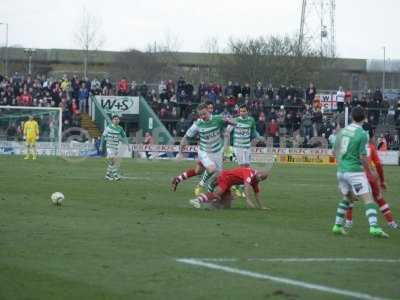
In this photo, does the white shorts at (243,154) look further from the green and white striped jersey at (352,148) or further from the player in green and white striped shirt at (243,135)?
the green and white striped jersey at (352,148)

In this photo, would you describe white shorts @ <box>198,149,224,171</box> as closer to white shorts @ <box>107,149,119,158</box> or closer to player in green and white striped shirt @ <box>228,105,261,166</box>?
player in green and white striped shirt @ <box>228,105,261,166</box>

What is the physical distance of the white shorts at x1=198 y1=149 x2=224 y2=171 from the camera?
2142cm

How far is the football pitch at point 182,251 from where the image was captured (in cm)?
972

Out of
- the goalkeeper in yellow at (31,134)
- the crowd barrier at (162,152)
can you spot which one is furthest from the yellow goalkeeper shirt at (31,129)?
the crowd barrier at (162,152)

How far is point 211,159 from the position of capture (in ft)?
70.9

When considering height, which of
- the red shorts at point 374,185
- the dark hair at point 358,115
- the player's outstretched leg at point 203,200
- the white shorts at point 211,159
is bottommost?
the player's outstretched leg at point 203,200

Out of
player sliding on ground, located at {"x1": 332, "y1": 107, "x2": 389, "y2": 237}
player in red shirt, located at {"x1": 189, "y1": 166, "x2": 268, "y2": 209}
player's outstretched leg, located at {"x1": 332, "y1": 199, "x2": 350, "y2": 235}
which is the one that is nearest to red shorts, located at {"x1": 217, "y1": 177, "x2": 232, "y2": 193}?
player in red shirt, located at {"x1": 189, "y1": 166, "x2": 268, "y2": 209}

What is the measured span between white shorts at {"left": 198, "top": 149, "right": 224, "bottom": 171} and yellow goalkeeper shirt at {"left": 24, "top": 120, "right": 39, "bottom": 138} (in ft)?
82.7

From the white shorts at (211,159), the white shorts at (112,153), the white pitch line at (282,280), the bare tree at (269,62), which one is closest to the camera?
the white pitch line at (282,280)

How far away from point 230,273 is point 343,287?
55.2 inches

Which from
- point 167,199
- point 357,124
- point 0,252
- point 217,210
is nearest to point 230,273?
point 0,252

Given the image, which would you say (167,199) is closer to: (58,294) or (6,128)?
(58,294)

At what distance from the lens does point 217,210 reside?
19000mm

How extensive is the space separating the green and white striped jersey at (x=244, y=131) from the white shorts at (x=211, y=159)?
11.0 ft
